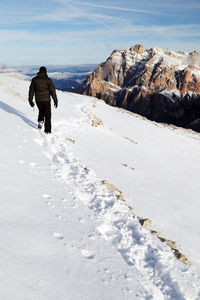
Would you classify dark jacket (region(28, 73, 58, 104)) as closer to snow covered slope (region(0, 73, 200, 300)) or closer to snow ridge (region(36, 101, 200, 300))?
snow covered slope (region(0, 73, 200, 300))

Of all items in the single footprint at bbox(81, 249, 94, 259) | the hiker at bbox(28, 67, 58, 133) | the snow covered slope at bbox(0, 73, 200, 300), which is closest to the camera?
the snow covered slope at bbox(0, 73, 200, 300)

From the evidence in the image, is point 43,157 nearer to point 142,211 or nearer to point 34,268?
point 142,211

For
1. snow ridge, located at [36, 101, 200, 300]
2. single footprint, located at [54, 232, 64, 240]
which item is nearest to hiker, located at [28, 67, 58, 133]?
snow ridge, located at [36, 101, 200, 300]

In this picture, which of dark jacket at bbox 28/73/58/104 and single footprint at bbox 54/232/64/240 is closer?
single footprint at bbox 54/232/64/240

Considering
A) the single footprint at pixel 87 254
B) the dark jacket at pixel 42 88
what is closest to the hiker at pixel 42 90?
the dark jacket at pixel 42 88

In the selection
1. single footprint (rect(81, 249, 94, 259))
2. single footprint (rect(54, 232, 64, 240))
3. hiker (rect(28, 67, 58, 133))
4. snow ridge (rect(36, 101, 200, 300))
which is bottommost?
snow ridge (rect(36, 101, 200, 300))

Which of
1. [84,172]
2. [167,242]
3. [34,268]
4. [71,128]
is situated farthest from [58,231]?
[71,128]

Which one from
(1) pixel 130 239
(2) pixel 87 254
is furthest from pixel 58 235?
(1) pixel 130 239

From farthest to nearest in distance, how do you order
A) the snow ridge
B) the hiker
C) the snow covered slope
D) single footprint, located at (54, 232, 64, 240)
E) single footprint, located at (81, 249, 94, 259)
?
the hiker
single footprint, located at (54, 232, 64, 240)
single footprint, located at (81, 249, 94, 259)
the snow ridge
the snow covered slope

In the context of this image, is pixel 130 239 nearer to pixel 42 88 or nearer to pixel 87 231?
pixel 87 231

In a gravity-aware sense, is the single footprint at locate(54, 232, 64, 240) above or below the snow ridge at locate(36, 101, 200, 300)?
above

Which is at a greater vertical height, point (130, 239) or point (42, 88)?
point (42, 88)

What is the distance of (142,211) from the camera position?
6777 mm

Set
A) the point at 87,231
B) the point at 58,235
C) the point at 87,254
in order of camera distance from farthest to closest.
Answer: the point at 87,231 < the point at 58,235 < the point at 87,254
